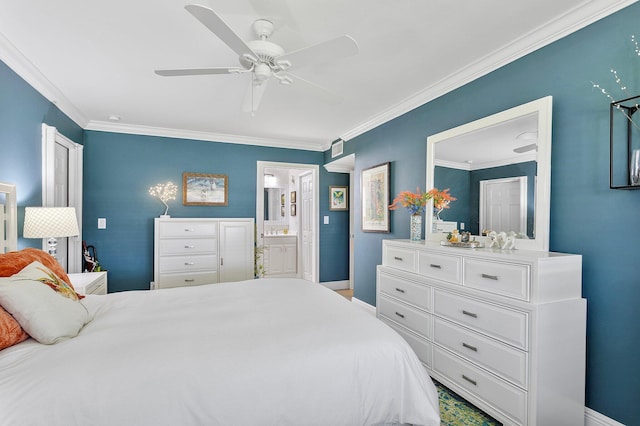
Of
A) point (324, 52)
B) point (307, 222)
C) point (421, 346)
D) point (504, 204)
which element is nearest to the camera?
point (324, 52)

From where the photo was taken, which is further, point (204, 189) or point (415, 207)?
point (204, 189)

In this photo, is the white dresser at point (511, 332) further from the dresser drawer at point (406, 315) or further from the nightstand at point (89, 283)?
the nightstand at point (89, 283)

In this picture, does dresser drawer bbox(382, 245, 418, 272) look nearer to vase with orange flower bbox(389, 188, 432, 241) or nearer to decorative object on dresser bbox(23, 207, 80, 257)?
vase with orange flower bbox(389, 188, 432, 241)

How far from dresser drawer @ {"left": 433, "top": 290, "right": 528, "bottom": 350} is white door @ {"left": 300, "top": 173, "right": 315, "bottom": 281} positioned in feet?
11.6

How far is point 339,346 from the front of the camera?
144cm

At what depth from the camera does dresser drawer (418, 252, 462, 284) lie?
2.26m

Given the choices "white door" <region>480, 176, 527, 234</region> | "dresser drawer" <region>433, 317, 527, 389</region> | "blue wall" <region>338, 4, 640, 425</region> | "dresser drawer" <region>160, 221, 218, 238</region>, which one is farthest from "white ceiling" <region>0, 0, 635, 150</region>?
"dresser drawer" <region>433, 317, 527, 389</region>

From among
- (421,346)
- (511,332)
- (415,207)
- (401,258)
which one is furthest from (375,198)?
(511,332)

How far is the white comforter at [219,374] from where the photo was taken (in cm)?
114

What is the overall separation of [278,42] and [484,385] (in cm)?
263

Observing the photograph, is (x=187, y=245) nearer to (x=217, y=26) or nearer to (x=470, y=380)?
(x=217, y=26)

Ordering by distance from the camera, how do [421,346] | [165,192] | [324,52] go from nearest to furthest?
1. [324,52]
2. [421,346]
3. [165,192]

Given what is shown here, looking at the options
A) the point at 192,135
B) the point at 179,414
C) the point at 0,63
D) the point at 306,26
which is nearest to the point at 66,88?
the point at 0,63

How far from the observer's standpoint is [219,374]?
1.26m
